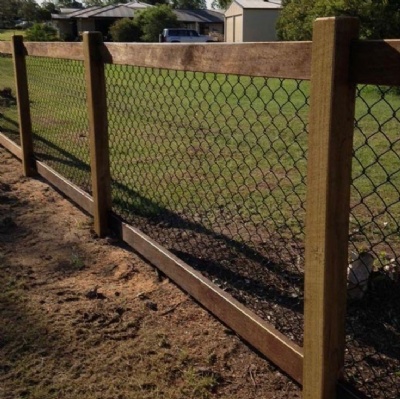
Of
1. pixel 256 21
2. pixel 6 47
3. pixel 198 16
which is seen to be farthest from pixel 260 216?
pixel 198 16

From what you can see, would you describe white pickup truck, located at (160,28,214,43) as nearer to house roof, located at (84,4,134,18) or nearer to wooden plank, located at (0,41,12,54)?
house roof, located at (84,4,134,18)

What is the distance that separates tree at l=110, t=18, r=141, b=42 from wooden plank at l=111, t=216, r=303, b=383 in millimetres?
46790

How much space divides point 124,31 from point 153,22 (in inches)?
99.8

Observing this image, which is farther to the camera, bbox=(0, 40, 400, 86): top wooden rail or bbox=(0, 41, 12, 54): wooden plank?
bbox=(0, 41, 12, 54): wooden plank

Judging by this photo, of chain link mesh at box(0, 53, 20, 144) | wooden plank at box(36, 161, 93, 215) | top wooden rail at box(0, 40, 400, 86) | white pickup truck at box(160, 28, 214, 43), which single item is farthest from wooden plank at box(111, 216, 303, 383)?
white pickup truck at box(160, 28, 214, 43)

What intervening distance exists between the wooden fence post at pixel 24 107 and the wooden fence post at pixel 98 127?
7.23 ft

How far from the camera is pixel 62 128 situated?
9.52 meters

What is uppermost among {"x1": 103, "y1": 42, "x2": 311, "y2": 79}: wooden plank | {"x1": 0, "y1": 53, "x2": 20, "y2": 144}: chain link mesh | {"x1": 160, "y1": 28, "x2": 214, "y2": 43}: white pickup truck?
{"x1": 103, "y1": 42, "x2": 311, "y2": 79}: wooden plank

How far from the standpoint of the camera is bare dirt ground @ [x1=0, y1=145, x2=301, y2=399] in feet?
9.06

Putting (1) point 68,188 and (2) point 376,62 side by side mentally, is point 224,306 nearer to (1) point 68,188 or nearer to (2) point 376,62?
(2) point 376,62

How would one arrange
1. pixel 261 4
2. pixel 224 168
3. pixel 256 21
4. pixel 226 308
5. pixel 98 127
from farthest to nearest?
pixel 261 4 → pixel 256 21 → pixel 224 168 → pixel 98 127 → pixel 226 308

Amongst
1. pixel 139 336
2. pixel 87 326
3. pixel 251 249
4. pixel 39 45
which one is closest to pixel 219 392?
pixel 139 336

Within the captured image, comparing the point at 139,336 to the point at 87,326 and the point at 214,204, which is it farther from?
the point at 214,204

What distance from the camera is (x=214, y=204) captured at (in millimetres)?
5250
